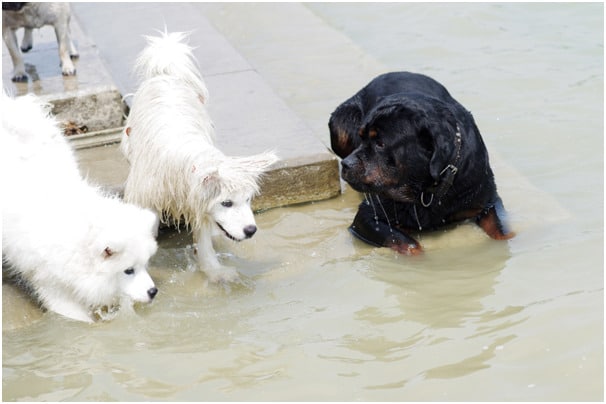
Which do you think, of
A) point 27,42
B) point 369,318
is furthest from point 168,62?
point 27,42

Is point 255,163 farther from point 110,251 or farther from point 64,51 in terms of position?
point 64,51

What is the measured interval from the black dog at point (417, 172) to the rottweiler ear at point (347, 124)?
0.29 m

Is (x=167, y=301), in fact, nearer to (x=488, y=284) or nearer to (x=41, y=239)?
(x=41, y=239)

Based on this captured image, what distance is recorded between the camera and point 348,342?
16.4ft

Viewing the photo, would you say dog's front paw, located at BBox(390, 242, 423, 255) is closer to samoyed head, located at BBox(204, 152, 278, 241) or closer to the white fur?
samoyed head, located at BBox(204, 152, 278, 241)

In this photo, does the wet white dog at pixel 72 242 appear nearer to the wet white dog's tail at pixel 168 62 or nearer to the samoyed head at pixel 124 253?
the samoyed head at pixel 124 253

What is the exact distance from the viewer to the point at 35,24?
7.91 metres

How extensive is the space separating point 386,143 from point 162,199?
1.39 metres

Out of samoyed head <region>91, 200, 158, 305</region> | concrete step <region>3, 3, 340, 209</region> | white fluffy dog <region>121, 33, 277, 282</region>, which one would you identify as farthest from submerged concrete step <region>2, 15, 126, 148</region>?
samoyed head <region>91, 200, 158, 305</region>

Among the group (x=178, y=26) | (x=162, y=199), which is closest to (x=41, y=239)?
(x=162, y=199)

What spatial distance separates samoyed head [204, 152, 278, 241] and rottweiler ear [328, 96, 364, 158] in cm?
169

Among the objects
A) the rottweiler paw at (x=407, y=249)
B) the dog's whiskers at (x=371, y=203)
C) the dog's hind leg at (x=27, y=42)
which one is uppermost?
the dog's whiskers at (x=371, y=203)

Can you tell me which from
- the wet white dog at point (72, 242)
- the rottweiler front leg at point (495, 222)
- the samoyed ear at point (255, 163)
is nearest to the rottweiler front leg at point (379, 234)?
the rottweiler front leg at point (495, 222)

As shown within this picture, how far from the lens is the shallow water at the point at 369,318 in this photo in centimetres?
458
